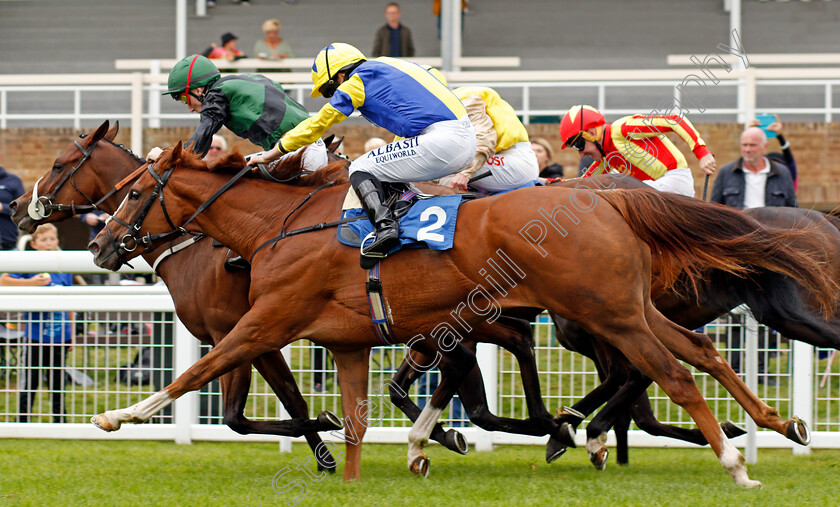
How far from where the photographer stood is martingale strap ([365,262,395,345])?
15.2 ft

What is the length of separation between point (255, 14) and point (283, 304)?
10880 mm

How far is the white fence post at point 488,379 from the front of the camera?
6088mm

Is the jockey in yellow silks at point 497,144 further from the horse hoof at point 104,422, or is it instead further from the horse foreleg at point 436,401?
the horse hoof at point 104,422

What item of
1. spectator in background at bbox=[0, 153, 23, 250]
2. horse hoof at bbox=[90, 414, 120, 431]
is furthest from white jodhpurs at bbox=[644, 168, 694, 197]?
spectator in background at bbox=[0, 153, 23, 250]

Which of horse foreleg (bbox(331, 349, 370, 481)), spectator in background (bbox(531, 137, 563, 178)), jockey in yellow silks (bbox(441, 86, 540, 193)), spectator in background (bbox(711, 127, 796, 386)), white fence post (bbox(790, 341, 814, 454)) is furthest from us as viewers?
spectator in background (bbox(531, 137, 563, 178))

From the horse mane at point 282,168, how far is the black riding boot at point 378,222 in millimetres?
439

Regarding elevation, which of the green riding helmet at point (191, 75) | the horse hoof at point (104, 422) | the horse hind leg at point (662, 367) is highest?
the green riding helmet at point (191, 75)

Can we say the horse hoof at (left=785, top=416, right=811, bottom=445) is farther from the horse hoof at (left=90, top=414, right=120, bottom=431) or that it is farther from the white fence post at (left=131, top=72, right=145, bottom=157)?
the white fence post at (left=131, top=72, right=145, bottom=157)

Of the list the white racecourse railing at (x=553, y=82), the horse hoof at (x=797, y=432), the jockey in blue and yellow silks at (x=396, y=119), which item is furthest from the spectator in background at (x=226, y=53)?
the horse hoof at (x=797, y=432)

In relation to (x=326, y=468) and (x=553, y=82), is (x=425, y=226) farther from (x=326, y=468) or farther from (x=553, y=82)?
(x=553, y=82)

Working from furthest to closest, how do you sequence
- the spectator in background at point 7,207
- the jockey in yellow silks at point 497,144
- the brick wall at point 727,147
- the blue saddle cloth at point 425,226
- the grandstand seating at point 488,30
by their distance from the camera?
the grandstand seating at point 488,30
the brick wall at point 727,147
the spectator in background at point 7,207
the jockey in yellow silks at point 497,144
the blue saddle cloth at point 425,226

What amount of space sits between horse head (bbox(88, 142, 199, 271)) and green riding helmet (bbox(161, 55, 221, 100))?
2.49 ft

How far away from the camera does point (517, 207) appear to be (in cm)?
451

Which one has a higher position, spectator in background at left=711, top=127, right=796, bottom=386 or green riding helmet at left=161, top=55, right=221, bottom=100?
green riding helmet at left=161, top=55, right=221, bottom=100
